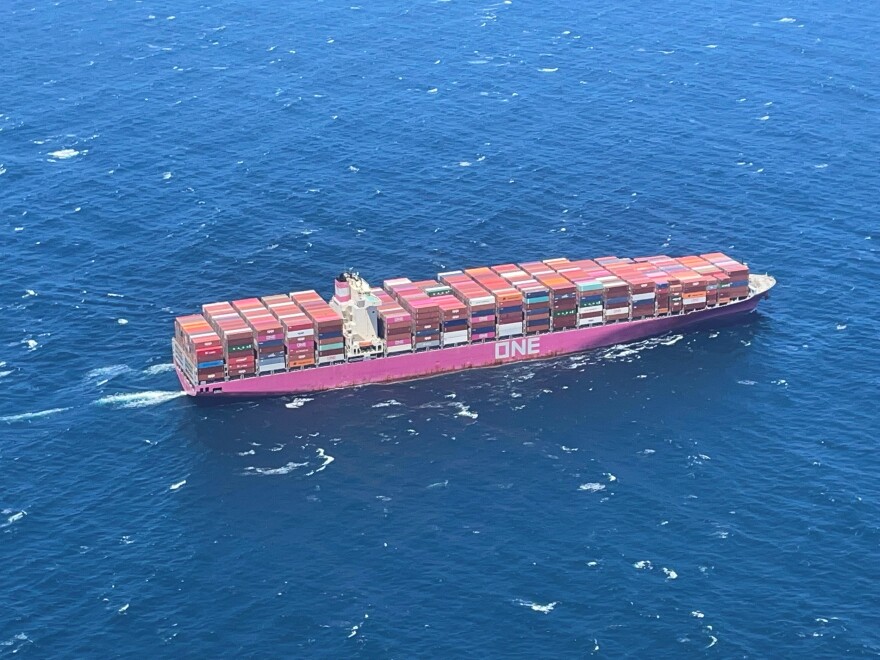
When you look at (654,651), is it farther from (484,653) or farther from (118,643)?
(118,643)

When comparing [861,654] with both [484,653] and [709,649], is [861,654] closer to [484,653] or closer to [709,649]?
[709,649]

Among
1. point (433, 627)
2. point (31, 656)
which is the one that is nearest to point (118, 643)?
point (31, 656)

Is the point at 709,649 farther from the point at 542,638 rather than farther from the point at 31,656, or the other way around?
the point at 31,656

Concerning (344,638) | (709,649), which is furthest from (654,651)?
(344,638)

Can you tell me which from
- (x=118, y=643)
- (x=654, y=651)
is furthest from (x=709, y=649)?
(x=118, y=643)

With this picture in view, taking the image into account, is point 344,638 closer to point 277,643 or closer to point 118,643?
point 277,643
